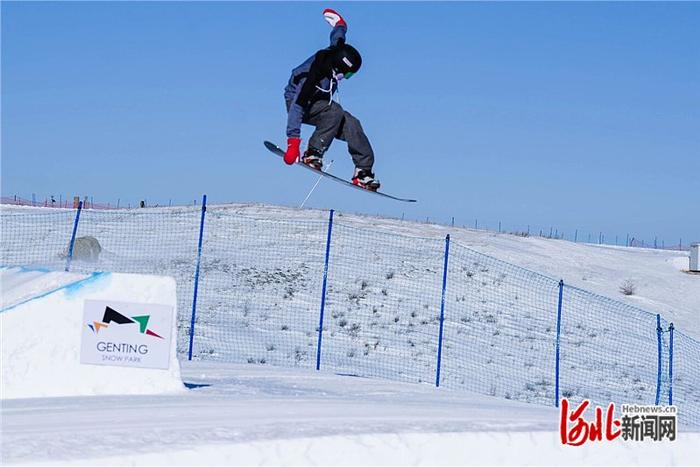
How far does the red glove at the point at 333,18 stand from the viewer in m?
11.2

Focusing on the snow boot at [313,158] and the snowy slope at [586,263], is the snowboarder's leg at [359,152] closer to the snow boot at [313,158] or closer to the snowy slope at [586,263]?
the snow boot at [313,158]

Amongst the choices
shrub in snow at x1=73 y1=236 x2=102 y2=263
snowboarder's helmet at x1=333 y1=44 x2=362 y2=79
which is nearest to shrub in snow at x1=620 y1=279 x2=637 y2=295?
shrub in snow at x1=73 y1=236 x2=102 y2=263

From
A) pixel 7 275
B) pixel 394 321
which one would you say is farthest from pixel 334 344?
pixel 7 275

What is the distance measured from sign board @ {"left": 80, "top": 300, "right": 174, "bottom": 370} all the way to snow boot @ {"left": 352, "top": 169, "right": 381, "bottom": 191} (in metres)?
3.28

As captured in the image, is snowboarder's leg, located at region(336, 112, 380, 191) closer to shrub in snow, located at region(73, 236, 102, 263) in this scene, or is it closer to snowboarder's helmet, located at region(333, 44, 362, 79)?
snowboarder's helmet, located at region(333, 44, 362, 79)

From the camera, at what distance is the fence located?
62.3ft

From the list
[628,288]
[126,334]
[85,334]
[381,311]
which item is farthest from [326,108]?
[628,288]

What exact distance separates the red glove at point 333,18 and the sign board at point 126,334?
3.93 meters

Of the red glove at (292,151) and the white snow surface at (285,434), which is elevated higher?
the red glove at (292,151)

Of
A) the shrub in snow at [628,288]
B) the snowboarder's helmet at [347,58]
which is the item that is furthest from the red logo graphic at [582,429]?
the shrub in snow at [628,288]

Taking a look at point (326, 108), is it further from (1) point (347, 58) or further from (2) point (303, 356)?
(2) point (303, 356)

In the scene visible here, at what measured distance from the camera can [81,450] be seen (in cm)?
688

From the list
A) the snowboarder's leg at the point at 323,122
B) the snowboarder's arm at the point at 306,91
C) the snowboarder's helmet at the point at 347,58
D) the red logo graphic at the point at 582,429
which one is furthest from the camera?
the snowboarder's leg at the point at 323,122

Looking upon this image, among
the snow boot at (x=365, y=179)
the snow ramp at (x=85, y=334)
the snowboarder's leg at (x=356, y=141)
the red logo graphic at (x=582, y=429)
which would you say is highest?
the snowboarder's leg at (x=356, y=141)
